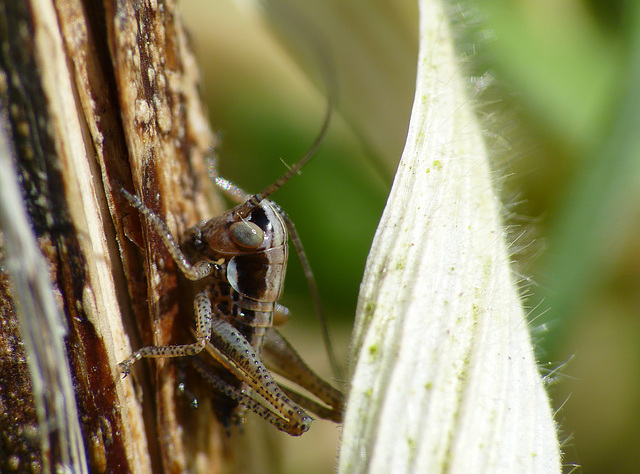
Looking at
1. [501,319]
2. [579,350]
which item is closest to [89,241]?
[501,319]

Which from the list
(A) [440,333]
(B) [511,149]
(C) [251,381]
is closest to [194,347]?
(C) [251,381]

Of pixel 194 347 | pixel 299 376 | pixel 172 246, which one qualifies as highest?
pixel 172 246

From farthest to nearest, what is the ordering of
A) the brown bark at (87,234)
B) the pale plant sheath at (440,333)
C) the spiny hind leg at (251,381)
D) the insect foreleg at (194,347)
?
the spiny hind leg at (251,381) → the insect foreleg at (194,347) → the pale plant sheath at (440,333) → the brown bark at (87,234)

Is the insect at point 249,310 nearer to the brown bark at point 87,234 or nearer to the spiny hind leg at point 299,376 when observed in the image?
the spiny hind leg at point 299,376

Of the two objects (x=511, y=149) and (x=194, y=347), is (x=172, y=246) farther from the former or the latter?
(x=511, y=149)

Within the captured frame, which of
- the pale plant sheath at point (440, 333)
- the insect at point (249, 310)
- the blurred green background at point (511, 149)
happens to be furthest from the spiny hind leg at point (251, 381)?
the pale plant sheath at point (440, 333)

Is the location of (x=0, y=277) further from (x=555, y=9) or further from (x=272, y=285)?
(x=555, y=9)
